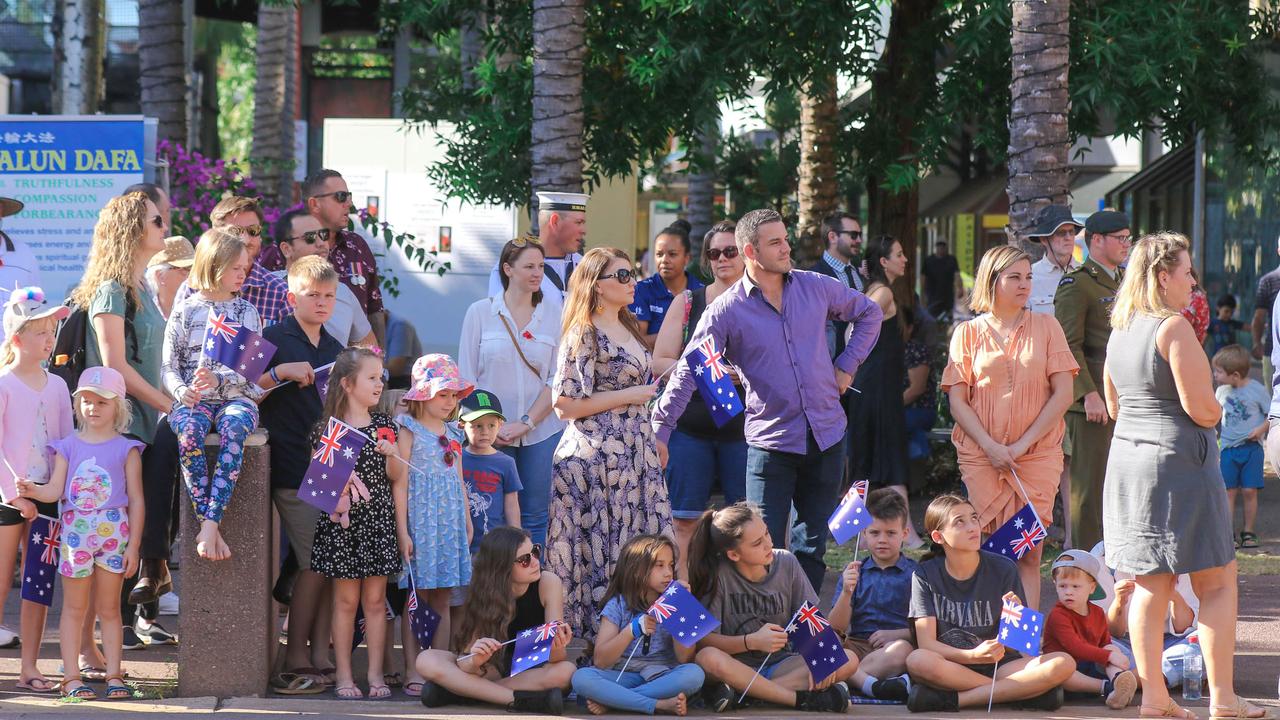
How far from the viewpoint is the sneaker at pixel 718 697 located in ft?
20.6

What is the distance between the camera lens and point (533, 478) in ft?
24.1

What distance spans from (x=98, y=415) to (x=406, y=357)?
10.0 feet

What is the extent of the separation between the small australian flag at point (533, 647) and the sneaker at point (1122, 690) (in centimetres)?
226

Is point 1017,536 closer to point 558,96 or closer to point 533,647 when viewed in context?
point 533,647

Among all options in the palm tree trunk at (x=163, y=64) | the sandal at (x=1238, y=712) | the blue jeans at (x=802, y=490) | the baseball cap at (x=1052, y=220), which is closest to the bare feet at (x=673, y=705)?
the blue jeans at (x=802, y=490)

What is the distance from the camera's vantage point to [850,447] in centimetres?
1023

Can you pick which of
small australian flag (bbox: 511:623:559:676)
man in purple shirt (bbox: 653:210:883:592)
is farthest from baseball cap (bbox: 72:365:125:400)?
man in purple shirt (bbox: 653:210:883:592)

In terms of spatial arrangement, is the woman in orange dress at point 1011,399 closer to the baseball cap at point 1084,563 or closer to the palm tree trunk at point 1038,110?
the baseball cap at point 1084,563

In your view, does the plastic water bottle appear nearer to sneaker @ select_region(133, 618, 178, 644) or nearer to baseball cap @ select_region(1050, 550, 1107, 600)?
baseball cap @ select_region(1050, 550, 1107, 600)

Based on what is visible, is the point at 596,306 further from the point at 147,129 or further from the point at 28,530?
the point at 147,129

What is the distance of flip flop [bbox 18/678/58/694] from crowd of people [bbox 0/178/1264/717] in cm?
2

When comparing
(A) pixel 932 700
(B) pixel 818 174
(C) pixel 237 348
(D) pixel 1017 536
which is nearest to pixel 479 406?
(C) pixel 237 348

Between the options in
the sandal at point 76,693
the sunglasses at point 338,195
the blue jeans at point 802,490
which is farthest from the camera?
the sunglasses at point 338,195

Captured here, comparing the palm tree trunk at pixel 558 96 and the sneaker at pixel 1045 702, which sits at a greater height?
the palm tree trunk at pixel 558 96
